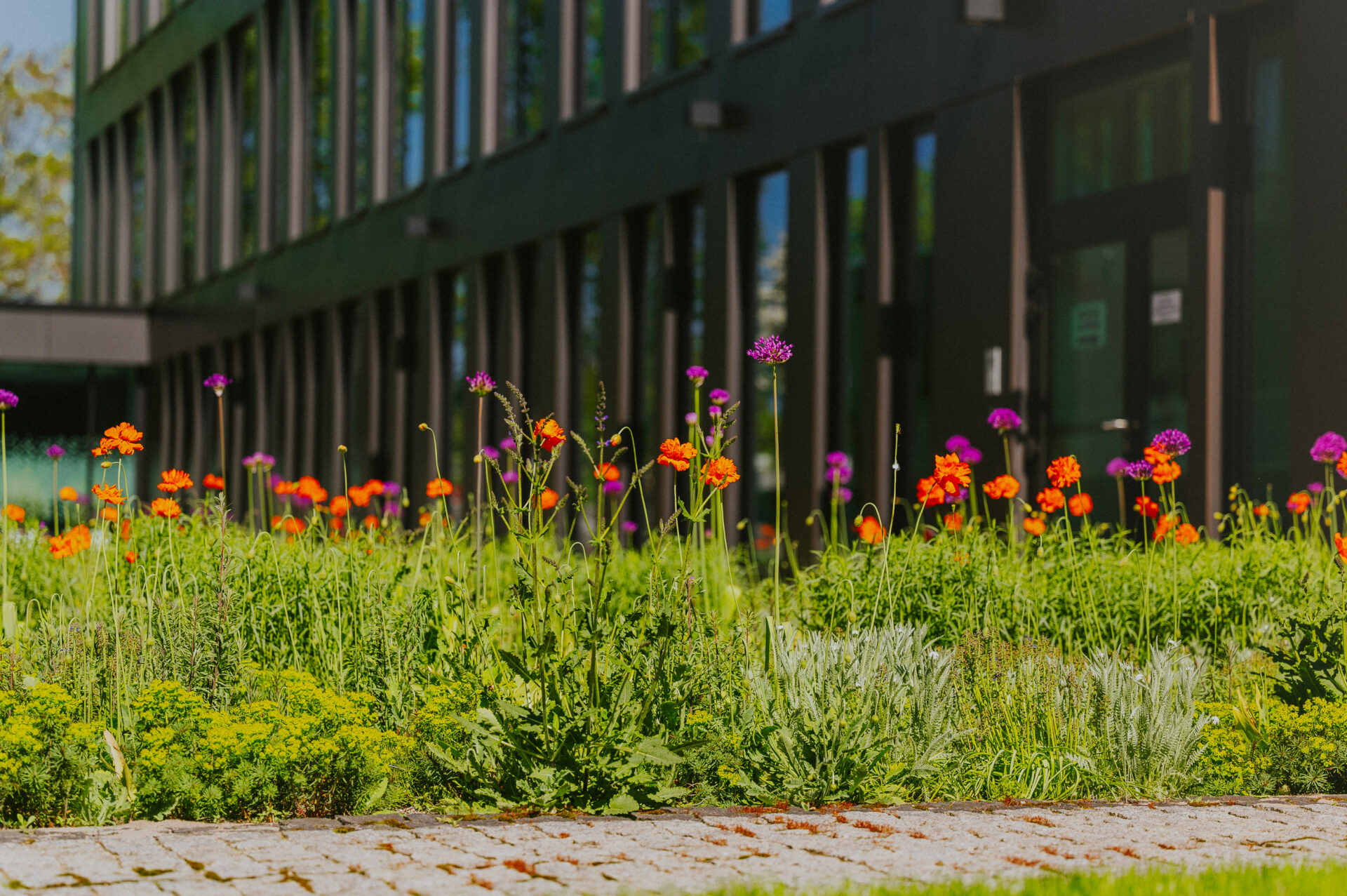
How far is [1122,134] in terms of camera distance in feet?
32.7

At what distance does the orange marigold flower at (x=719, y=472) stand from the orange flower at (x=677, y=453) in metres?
0.06

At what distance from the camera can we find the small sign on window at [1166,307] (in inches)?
373

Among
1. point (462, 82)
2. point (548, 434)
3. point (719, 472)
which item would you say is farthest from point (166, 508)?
point (462, 82)

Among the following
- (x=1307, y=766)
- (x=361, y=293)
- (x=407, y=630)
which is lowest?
(x=1307, y=766)

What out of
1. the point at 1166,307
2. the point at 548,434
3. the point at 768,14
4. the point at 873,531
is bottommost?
the point at 873,531

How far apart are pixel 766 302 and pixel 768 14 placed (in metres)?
2.29

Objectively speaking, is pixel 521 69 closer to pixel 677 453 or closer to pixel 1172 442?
pixel 1172 442

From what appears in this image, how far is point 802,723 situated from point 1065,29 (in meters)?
6.38

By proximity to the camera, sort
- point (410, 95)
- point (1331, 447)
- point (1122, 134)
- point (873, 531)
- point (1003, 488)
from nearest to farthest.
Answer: point (873, 531) < point (1003, 488) < point (1331, 447) < point (1122, 134) < point (410, 95)

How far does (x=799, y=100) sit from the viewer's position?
40.7 feet

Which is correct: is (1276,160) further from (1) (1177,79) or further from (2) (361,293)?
(2) (361,293)

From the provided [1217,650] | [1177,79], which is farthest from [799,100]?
[1217,650]

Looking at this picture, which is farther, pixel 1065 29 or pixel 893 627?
pixel 1065 29

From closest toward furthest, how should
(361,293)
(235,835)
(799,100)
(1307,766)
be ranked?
(235,835) < (1307,766) < (799,100) < (361,293)
